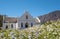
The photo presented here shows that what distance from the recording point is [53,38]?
6.33 metres

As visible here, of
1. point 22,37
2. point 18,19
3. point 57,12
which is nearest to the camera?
point 22,37

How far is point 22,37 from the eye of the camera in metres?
7.12

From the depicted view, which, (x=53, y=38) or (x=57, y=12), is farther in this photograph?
(x=57, y=12)

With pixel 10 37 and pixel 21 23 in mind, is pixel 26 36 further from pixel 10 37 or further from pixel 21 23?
pixel 21 23

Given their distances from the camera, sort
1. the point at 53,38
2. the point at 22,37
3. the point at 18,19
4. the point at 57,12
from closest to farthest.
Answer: the point at 53,38 → the point at 22,37 → the point at 57,12 → the point at 18,19

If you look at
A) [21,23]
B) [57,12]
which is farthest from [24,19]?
[57,12]

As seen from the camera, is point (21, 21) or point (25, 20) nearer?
point (21, 21)

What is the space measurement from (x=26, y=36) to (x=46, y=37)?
0.92 meters

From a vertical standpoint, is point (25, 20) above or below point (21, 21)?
above

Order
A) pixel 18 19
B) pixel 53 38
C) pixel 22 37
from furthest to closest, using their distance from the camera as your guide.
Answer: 1. pixel 18 19
2. pixel 22 37
3. pixel 53 38

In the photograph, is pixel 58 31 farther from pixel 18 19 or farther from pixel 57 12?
pixel 18 19

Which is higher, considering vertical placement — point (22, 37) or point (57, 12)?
point (57, 12)

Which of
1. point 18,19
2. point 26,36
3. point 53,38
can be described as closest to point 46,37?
point 53,38

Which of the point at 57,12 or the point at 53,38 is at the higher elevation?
the point at 57,12
